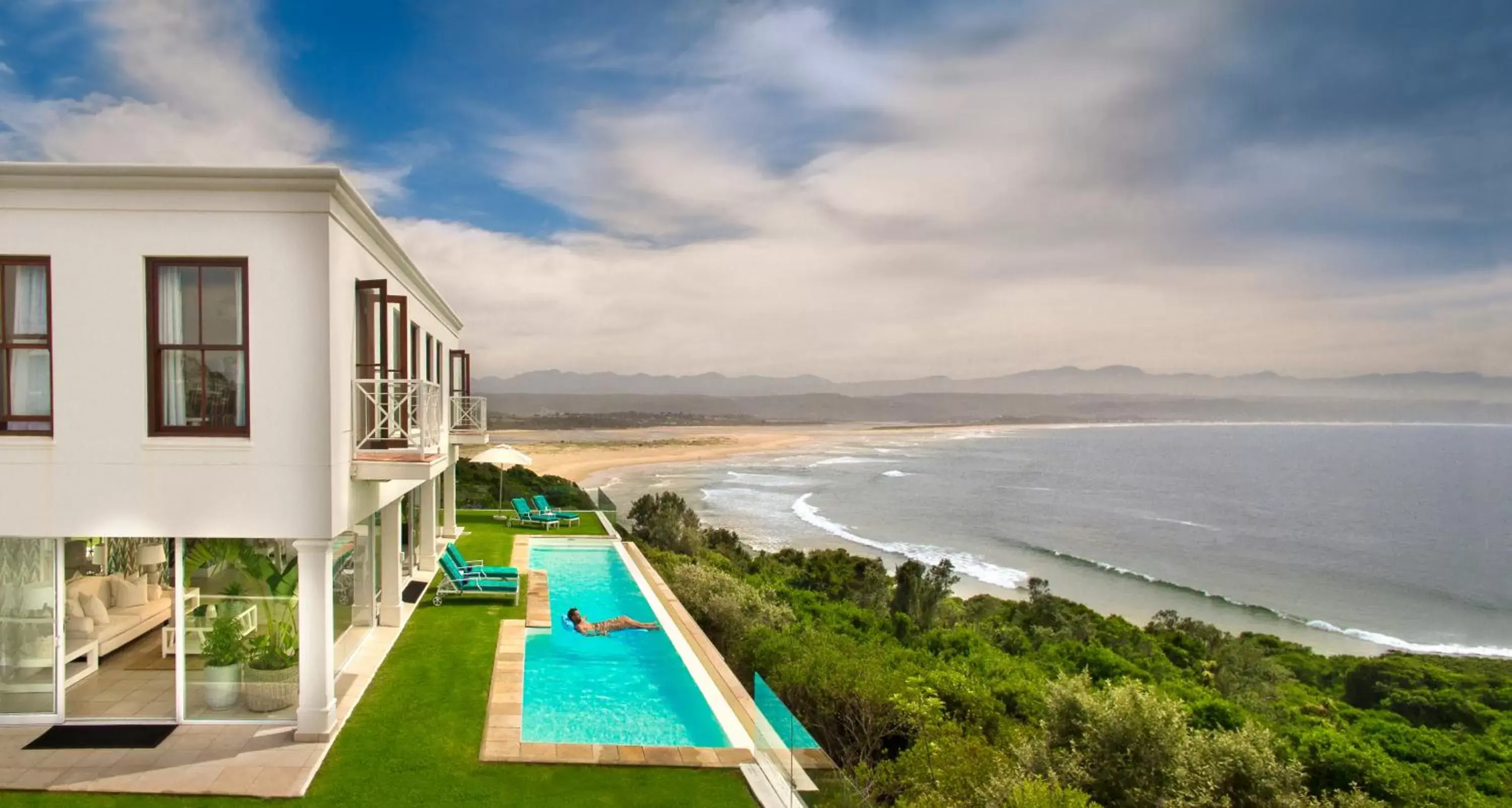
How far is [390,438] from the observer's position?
25.9 ft

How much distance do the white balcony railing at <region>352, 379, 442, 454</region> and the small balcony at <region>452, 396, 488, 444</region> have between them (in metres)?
7.12

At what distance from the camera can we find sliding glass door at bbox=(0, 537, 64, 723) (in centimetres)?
720

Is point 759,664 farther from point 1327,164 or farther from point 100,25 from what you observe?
point 1327,164

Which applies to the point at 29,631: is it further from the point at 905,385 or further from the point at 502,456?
the point at 905,385

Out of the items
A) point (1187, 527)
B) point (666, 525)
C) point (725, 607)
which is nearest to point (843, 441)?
point (1187, 527)

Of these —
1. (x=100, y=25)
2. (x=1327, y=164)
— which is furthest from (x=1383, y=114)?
(x=100, y=25)

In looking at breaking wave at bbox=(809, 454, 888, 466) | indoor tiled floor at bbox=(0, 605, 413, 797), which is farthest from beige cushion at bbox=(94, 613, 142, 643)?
breaking wave at bbox=(809, 454, 888, 466)

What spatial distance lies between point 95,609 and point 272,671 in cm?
212

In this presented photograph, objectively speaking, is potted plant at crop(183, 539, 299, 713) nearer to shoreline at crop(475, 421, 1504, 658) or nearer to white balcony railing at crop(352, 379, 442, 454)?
white balcony railing at crop(352, 379, 442, 454)

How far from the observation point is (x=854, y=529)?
4056 centimetres

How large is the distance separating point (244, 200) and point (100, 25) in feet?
116

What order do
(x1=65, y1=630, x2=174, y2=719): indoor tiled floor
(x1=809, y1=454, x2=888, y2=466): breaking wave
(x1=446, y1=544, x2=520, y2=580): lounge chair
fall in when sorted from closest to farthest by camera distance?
(x1=65, y1=630, x2=174, y2=719): indoor tiled floor < (x1=446, y1=544, x2=520, y2=580): lounge chair < (x1=809, y1=454, x2=888, y2=466): breaking wave

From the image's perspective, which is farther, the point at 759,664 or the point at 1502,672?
the point at 1502,672

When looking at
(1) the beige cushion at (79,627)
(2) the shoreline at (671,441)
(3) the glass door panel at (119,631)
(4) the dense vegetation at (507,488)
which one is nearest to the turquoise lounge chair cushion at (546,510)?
(4) the dense vegetation at (507,488)
